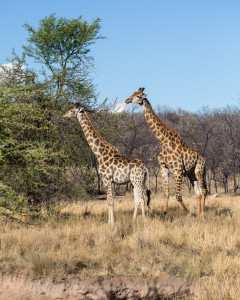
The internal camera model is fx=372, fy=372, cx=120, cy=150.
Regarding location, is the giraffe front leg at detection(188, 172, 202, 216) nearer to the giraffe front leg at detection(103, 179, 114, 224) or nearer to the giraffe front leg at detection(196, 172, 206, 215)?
the giraffe front leg at detection(196, 172, 206, 215)

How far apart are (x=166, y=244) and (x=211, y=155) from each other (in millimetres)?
15419

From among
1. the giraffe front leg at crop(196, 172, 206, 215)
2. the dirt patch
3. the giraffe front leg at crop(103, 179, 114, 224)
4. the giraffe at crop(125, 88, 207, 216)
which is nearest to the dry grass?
the dirt patch

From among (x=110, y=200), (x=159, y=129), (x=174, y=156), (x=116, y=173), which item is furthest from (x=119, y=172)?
(x=159, y=129)

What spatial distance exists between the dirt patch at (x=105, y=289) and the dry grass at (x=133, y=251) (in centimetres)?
15

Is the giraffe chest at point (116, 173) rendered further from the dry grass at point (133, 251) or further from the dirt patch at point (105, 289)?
the dirt patch at point (105, 289)

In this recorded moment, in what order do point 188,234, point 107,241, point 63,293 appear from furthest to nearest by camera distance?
point 188,234
point 107,241
point 63,293

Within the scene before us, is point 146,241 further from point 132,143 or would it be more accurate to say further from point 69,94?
point 132,143

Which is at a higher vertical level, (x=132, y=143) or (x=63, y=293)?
(x=132, y=143)

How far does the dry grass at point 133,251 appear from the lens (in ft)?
21.0

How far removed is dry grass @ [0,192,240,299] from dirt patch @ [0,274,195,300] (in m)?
0.15

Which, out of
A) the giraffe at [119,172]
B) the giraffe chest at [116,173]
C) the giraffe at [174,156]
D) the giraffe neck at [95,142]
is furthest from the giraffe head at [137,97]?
the giraffe chest at [116,173]

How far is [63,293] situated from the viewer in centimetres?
623

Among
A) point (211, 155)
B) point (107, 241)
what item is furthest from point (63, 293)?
point (211, 155)

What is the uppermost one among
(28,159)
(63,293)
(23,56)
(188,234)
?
(23,56)
